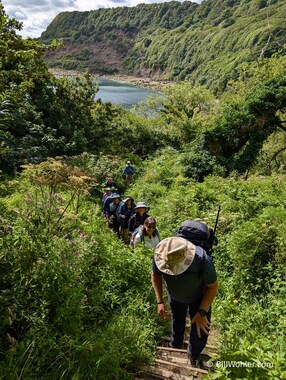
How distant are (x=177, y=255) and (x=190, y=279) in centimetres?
30

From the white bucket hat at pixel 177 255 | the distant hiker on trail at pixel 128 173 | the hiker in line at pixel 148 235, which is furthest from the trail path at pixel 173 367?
the distant hiker on trail at pixel 128 173

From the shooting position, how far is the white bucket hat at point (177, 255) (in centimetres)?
285

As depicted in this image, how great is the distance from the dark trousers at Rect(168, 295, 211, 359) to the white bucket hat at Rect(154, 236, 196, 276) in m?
0.56

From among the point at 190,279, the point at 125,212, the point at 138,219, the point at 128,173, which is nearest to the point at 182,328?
the point at 190,279

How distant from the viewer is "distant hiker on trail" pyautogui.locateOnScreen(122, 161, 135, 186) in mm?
13727

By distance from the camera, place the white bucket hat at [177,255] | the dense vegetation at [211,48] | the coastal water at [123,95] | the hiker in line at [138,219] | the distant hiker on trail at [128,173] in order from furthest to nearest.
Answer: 1. the dense vegetation at [211,48]
2. the coastal water at [123,95]
3. the distant hiker on trail at [128,173]
4. the hiker in line at [138,219]
5. the white bucket hat at [177,255]

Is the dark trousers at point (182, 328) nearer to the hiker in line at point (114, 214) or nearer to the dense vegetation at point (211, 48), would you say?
the hiker in line at point (114, 214)

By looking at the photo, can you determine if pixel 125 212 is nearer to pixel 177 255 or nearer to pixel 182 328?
pixel 182 328

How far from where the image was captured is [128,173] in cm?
1386

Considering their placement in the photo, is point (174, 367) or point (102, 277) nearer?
point (174, 367)

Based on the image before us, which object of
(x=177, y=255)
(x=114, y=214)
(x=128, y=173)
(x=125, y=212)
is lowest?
(x=128, y=173)

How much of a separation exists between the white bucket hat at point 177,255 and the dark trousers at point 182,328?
0.56m

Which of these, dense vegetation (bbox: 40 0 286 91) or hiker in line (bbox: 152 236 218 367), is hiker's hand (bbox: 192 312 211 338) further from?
dense vegetation (bbox: 40 0 286 91)

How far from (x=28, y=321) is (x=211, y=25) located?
202042 mm
